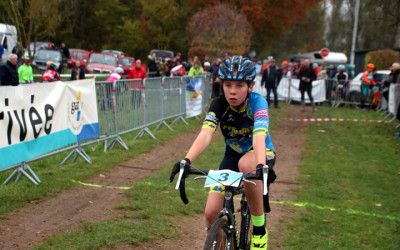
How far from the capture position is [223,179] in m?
3.36

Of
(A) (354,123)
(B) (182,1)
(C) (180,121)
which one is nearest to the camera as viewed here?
(C) (180,121)

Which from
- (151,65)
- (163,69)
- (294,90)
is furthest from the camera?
(294,90)

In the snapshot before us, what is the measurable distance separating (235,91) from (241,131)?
443mm

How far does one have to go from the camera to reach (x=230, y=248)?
3488 millimetres

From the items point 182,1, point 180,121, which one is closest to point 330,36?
point 182,1

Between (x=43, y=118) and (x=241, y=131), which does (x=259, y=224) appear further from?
(x=43, y=118)

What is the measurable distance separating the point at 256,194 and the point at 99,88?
22.1ft

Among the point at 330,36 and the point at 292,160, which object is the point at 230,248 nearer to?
the point at 292,160

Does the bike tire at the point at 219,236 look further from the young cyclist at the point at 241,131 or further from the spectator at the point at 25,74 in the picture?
the spectator at the point at 25,74

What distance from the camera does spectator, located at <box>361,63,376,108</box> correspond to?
21.1 metres

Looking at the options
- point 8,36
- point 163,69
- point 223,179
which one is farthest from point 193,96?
point 223,179

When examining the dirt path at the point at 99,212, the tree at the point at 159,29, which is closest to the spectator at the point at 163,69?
the tree at the point at 159,29

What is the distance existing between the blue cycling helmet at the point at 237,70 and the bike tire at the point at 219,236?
3.91 feet

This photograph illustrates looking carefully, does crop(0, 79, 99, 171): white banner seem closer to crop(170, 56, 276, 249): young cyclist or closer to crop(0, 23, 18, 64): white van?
crop(170, 56, 276, 249): young cyclist
